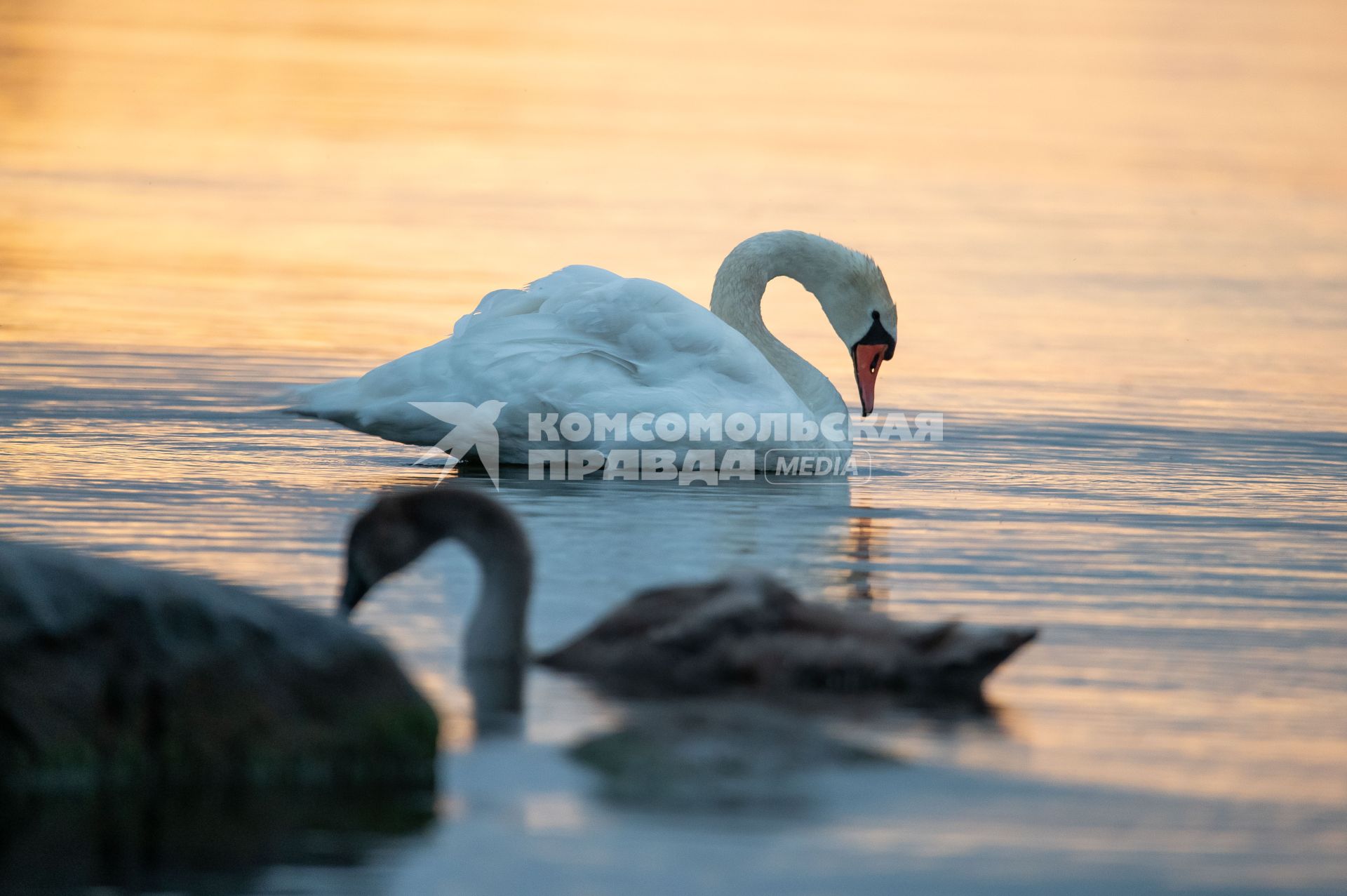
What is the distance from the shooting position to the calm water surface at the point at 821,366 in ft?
16.4

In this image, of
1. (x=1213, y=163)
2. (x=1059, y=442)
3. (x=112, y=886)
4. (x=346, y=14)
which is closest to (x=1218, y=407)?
(x=1059, y=442)

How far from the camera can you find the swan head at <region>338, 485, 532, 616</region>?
20.5 feet

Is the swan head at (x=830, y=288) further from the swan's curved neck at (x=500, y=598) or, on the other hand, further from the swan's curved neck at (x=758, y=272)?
the swan's curved neck at (x=500, y=598)

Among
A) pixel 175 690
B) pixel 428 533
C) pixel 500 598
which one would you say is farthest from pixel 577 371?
pixel 175 690

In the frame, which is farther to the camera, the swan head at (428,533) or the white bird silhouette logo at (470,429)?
the white bird silhouette logo at (470,429)

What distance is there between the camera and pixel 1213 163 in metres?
23.1

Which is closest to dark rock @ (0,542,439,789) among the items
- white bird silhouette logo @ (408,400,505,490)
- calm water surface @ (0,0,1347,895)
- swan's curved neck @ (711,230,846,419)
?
calm water surface @ (0,0,1347,895)

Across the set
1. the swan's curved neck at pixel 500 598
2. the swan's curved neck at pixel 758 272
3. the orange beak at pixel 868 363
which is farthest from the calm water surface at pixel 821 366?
the swan's curved neck at pixel 758 272

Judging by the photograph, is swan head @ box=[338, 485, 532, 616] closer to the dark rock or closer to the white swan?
the dark rock

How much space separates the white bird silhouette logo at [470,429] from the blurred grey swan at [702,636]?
129 inches

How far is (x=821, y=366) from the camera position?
43.7ft

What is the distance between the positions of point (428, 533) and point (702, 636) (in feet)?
2.81

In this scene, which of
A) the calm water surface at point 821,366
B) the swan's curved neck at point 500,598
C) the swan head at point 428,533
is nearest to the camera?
the calm water surface at point 821,366

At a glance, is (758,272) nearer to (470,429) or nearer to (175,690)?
(470,429)
